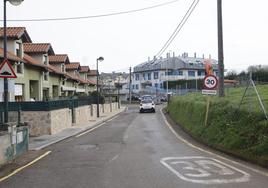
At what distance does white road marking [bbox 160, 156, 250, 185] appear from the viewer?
10.6m

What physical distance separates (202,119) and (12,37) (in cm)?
1590

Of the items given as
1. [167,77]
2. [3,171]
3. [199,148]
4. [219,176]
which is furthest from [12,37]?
[167,77]

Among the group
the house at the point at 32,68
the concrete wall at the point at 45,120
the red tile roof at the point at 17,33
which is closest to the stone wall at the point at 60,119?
the concrete wall at the point at 45,120

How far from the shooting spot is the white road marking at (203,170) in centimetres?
1063

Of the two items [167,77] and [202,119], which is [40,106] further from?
[167,77]

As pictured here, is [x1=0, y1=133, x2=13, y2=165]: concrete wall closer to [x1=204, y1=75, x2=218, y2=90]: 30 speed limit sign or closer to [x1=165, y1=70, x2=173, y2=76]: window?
[x1=204, y1=75, x2=218, y2=90]: 30 speed limit sign

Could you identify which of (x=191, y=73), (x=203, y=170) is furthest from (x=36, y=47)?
(x=191, y=73)

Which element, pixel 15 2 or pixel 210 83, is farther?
pixel 210 83

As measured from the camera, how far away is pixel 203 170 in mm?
12039

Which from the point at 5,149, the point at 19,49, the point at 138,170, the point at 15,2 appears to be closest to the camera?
the point at 138,170

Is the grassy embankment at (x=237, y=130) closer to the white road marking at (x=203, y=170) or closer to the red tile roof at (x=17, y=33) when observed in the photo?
the white road marking at (x=203, y=170)

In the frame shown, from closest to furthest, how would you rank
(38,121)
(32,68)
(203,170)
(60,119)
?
(203,170), (38,121), (60,119), (32,68)

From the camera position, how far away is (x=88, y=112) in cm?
4231

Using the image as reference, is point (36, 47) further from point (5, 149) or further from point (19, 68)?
point (5, 149)
